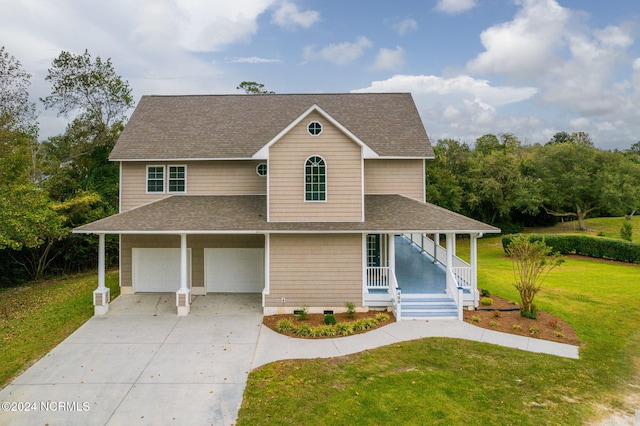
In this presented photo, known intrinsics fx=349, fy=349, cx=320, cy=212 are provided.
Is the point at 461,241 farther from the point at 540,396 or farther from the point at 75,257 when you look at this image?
the point at 75,257

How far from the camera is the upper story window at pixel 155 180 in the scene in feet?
51.9

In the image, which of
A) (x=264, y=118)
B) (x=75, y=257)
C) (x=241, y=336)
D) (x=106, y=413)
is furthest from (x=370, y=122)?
(x=75, y=257)

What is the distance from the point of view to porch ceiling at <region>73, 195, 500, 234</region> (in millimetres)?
12523

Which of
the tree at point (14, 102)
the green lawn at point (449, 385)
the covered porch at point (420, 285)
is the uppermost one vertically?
the tree at point (14, 102)

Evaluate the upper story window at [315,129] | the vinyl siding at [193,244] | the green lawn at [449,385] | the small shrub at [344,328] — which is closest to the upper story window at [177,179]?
the vinyl siding at [193,244]

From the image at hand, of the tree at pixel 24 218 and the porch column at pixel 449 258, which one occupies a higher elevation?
the tree at pixel 24 218

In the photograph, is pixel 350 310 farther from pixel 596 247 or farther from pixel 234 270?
pixel 596 247

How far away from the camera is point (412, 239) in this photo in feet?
73.8

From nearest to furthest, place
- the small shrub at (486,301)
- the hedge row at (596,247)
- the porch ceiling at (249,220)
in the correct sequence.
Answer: the porch ceiling at (249,220)
the small shrub at (486,301)
the hedge row at (596,247)

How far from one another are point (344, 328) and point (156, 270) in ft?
A: 30.0

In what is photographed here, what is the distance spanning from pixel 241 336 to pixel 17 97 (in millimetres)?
25586

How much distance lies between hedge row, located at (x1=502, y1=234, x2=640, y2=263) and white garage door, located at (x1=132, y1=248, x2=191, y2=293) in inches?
922

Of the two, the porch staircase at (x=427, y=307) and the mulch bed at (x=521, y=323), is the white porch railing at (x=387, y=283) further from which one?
the mulch bed at (x=521, y=323)

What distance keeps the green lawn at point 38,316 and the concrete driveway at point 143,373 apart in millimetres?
529
